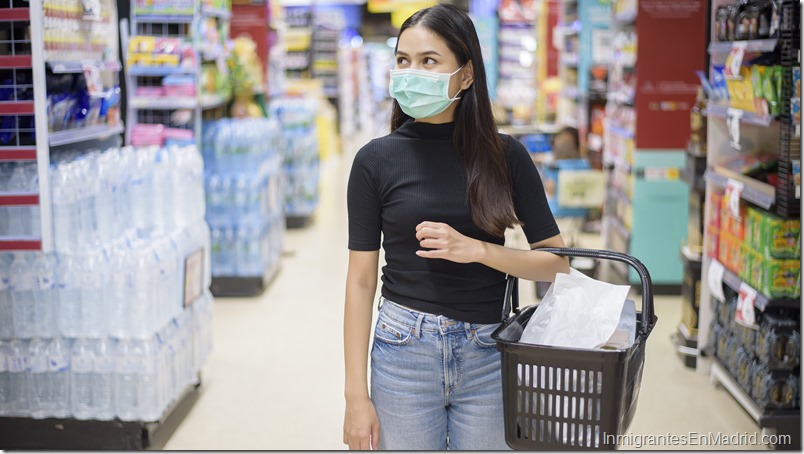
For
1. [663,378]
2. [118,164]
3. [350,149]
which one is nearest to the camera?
[118,164]

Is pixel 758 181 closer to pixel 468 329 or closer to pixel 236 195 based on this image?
pixel 468 329

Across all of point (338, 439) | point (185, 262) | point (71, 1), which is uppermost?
point (71, 1)

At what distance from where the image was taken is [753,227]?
433 cm

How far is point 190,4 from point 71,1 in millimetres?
2368

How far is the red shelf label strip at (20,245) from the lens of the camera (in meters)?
3.71

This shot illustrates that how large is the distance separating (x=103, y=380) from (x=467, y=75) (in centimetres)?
250

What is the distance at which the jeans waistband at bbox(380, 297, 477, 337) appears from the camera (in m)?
2.19

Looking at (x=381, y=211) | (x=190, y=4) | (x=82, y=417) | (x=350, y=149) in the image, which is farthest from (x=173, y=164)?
(x=350, y=149)

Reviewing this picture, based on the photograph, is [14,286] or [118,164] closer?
[14,286]

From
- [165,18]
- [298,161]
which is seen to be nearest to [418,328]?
[165,18]

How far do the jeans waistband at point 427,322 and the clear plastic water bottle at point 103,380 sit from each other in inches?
85.5

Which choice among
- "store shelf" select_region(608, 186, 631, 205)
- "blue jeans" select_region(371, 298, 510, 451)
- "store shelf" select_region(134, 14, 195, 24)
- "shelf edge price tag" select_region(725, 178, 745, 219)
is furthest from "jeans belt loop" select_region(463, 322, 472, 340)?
"store shelf" select_region(608, 186, 631, 205)

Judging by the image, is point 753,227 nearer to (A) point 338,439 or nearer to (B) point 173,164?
(A) point 338,439

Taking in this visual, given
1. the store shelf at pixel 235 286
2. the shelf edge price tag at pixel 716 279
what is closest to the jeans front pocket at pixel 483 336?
the shelf edge price tag at pixel 716 279
